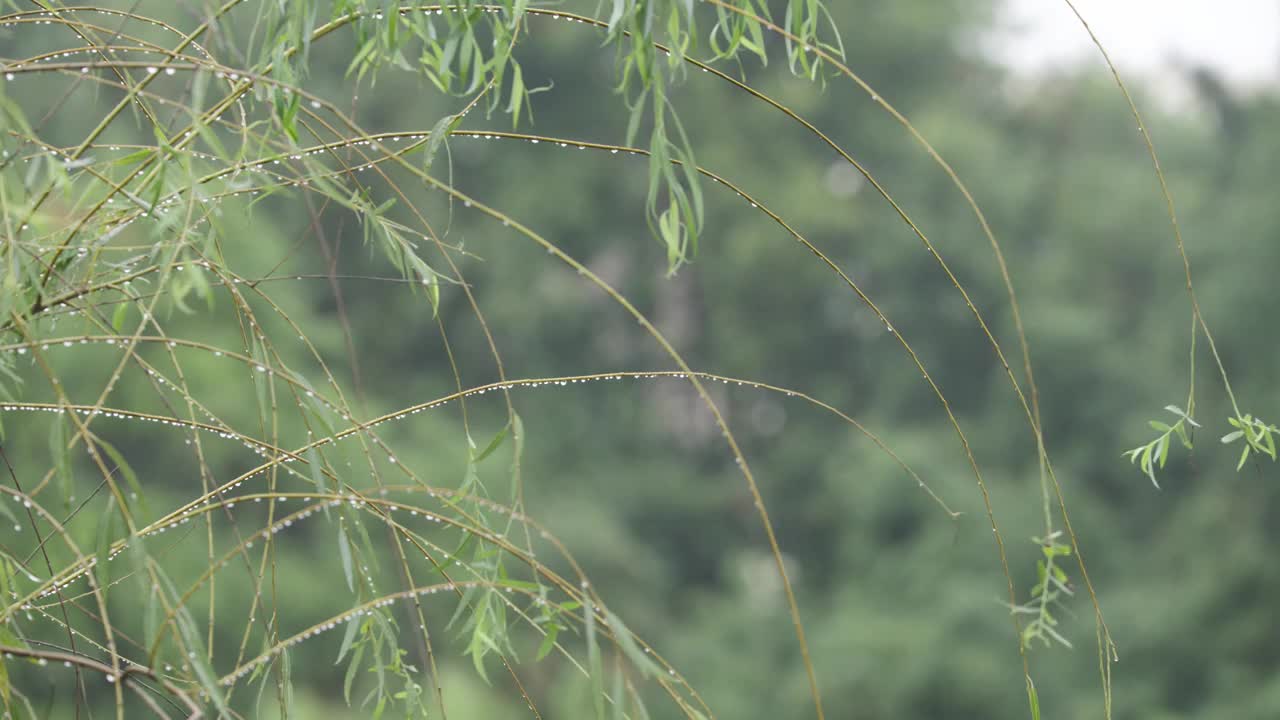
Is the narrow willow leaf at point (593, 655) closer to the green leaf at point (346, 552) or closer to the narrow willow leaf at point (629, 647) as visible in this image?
the narrow willow leaf at point (629, 647)

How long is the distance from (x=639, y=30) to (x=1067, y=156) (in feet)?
33.8

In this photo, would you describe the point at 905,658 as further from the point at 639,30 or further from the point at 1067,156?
the point at 639,30

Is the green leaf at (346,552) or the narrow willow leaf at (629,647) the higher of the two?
the narrow willow leaf at (629,647)

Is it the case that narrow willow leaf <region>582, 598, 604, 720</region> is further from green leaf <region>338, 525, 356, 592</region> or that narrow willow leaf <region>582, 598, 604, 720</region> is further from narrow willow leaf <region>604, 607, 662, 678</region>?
green leaf <region>338, 525, 356, 592</region>

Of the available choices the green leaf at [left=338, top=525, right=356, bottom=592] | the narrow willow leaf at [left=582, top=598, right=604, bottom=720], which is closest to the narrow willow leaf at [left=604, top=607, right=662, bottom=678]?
the narrow willow leaf at [left=582, top=598, right=604, bottom=720]

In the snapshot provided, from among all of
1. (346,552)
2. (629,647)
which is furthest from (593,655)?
(346,552)

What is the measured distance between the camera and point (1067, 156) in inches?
411

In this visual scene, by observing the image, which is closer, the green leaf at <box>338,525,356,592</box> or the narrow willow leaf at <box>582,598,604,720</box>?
the narrow willow leaf at <box>582,598,604,720</box>

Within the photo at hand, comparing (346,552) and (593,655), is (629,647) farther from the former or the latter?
(346,552)

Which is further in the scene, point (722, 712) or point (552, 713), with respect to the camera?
point (722, 712)

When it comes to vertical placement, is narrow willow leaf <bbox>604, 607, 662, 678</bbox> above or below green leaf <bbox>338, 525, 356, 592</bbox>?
above

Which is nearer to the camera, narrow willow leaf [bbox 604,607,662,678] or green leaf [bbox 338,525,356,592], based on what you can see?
narrow willow leaf [bbox 604,607,662,678]

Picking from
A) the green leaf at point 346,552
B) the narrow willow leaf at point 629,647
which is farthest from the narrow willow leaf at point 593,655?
the green leaf at point 346,552

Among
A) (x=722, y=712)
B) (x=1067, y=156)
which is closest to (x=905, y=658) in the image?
(x=722, y=712)
